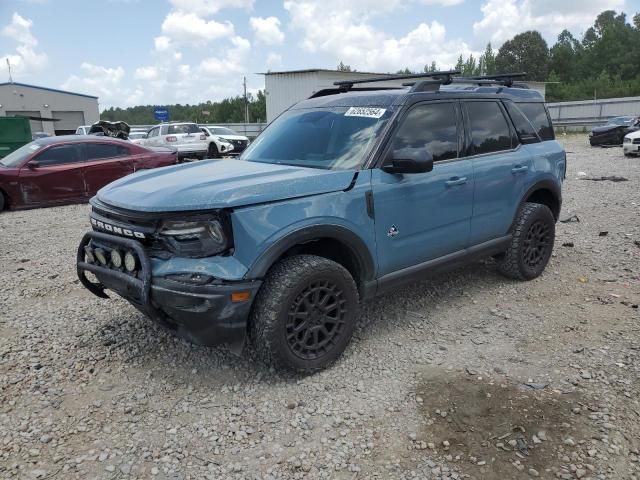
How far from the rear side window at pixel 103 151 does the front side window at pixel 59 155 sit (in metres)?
0.22

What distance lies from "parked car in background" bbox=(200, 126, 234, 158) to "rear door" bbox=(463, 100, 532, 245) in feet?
57.8

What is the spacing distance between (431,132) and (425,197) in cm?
58

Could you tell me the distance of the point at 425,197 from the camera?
391 centimetres

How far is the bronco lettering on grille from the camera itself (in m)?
3.15

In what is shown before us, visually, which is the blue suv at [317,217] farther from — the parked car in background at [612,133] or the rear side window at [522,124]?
the parked car in background at [612,133]

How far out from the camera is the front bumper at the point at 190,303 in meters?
2.96

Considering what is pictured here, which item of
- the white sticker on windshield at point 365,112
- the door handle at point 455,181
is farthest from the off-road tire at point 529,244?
the white sticker on windshield at point 365,112

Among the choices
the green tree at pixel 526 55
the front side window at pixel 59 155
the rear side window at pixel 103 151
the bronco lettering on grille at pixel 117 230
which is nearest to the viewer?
the bronco lettering on grille at pixel 117 230

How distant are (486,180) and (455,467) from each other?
2600 millimetres

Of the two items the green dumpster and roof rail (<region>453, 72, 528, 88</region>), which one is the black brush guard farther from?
the green dumpster

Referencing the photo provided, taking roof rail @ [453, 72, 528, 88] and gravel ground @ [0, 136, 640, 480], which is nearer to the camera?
gravel ground @ [0, 136, 640, 480]

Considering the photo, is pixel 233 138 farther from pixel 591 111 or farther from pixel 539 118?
pixel 591 111

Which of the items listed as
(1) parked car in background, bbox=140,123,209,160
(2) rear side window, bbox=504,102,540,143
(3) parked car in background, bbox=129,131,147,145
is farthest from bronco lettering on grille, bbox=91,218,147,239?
(3) parked car in background, bbox=129,131,147,145

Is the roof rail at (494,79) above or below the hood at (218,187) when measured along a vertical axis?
above
